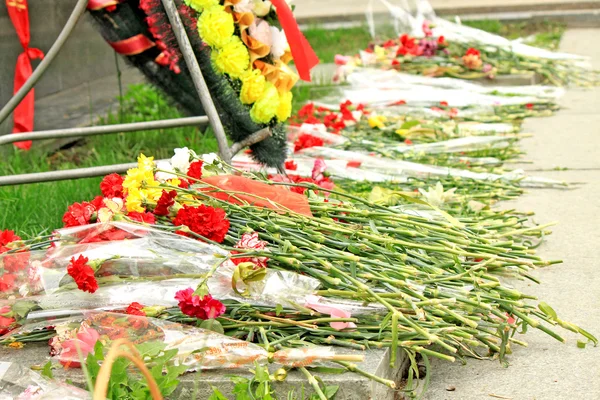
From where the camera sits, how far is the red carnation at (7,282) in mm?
2084

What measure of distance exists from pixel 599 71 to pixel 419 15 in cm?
145

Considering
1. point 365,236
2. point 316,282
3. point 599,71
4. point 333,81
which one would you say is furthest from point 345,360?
point 599,71

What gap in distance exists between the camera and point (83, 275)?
77.5 inches

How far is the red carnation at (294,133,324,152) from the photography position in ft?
13.3

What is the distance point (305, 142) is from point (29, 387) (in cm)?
246

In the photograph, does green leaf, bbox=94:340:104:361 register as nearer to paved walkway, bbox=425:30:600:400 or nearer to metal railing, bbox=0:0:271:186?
paved walkway, bbox=425:30:600:400

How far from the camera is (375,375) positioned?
1815mm

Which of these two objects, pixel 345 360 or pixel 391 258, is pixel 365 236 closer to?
pixel 391 258

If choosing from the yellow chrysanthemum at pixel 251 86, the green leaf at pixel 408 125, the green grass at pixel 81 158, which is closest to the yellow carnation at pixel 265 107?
the yellow chrysanthemum at pixel 251 86

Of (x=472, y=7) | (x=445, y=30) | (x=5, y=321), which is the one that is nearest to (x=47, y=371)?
(x=5, y=321)

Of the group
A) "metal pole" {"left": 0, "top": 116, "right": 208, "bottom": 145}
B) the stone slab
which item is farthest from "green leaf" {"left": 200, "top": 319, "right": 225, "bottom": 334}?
"metal pole" {"left": 0, "top": 116, "right": 208, "bottom": 145}

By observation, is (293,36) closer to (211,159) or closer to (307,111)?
(211,159)

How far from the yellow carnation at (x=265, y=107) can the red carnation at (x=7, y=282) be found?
124 cm

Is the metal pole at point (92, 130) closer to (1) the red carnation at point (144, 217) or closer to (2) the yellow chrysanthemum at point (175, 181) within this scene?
(2) the yellow chrysanthemum at point (175, 181)
